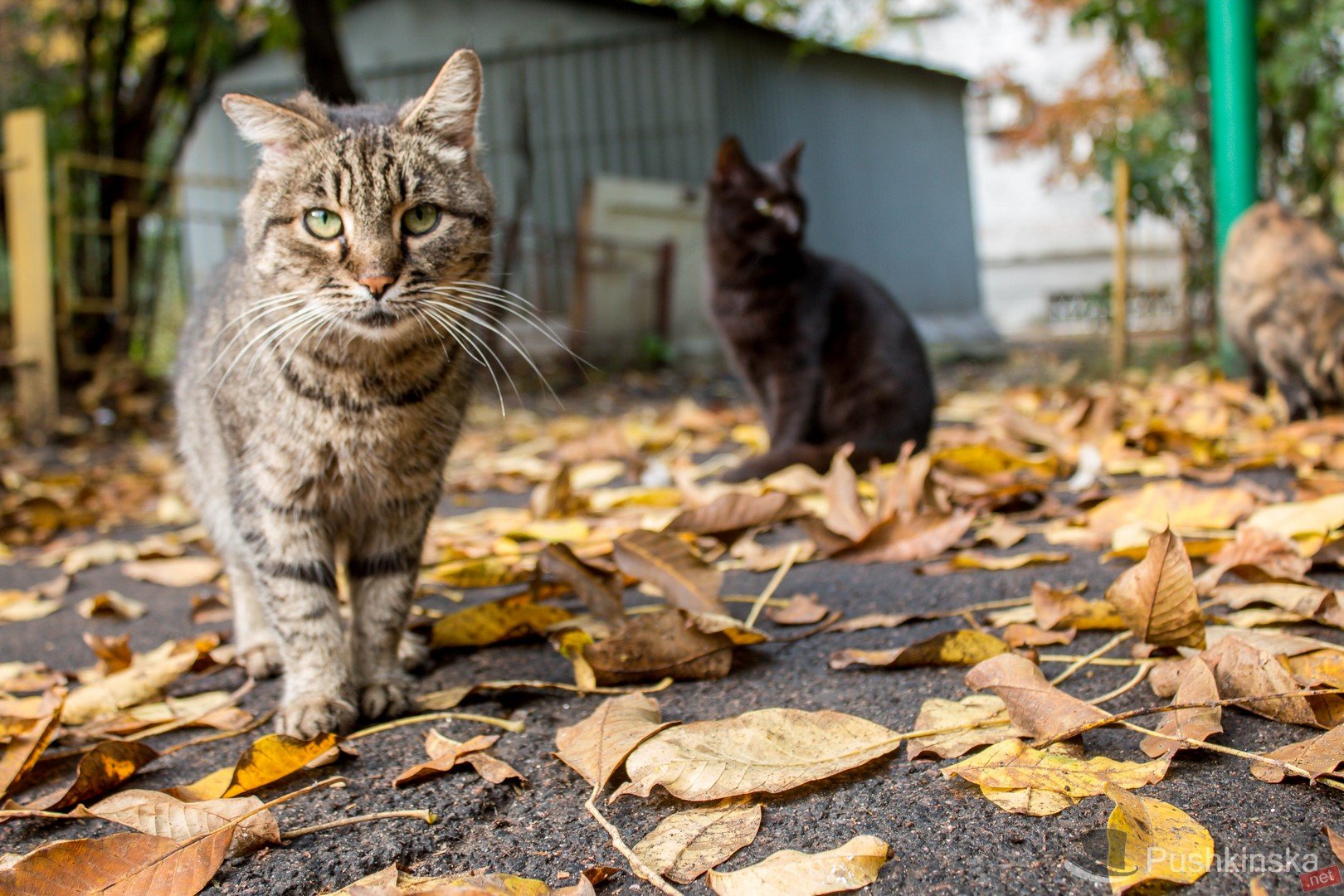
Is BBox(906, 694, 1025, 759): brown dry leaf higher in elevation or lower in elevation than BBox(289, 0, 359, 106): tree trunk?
lower

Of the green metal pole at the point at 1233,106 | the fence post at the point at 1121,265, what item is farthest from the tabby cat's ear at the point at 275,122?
the fence post at the point at 1121,265

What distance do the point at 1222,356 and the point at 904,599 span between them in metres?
4.20

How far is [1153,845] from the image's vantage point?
1069 mm

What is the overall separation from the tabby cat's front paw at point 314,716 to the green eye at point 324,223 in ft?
2.70

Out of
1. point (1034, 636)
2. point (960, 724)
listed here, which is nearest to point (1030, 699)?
point (960, 724)

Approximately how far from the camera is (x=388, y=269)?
1.80 meters

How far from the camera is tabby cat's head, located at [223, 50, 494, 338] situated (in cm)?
182

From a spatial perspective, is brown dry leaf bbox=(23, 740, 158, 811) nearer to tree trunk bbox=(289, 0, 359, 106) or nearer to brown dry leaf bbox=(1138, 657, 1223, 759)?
brown dry leaf bbox=(1138, 657, 1223, 759)

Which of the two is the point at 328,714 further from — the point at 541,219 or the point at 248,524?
the point at 541,219

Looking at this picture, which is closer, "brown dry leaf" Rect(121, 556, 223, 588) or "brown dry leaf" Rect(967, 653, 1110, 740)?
"brown dry leaf" Rect(967, 653, 1110, 740)

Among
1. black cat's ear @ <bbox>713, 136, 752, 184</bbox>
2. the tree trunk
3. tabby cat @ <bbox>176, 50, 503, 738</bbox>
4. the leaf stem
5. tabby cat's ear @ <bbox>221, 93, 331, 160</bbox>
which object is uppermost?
the tree trunk

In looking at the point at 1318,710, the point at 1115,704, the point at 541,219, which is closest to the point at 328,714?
the point at 1115,704

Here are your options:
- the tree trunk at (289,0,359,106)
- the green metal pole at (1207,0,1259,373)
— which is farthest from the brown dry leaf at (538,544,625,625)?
the tree trunk at (289,0,359,106)

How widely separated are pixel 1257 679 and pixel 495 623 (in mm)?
1315
